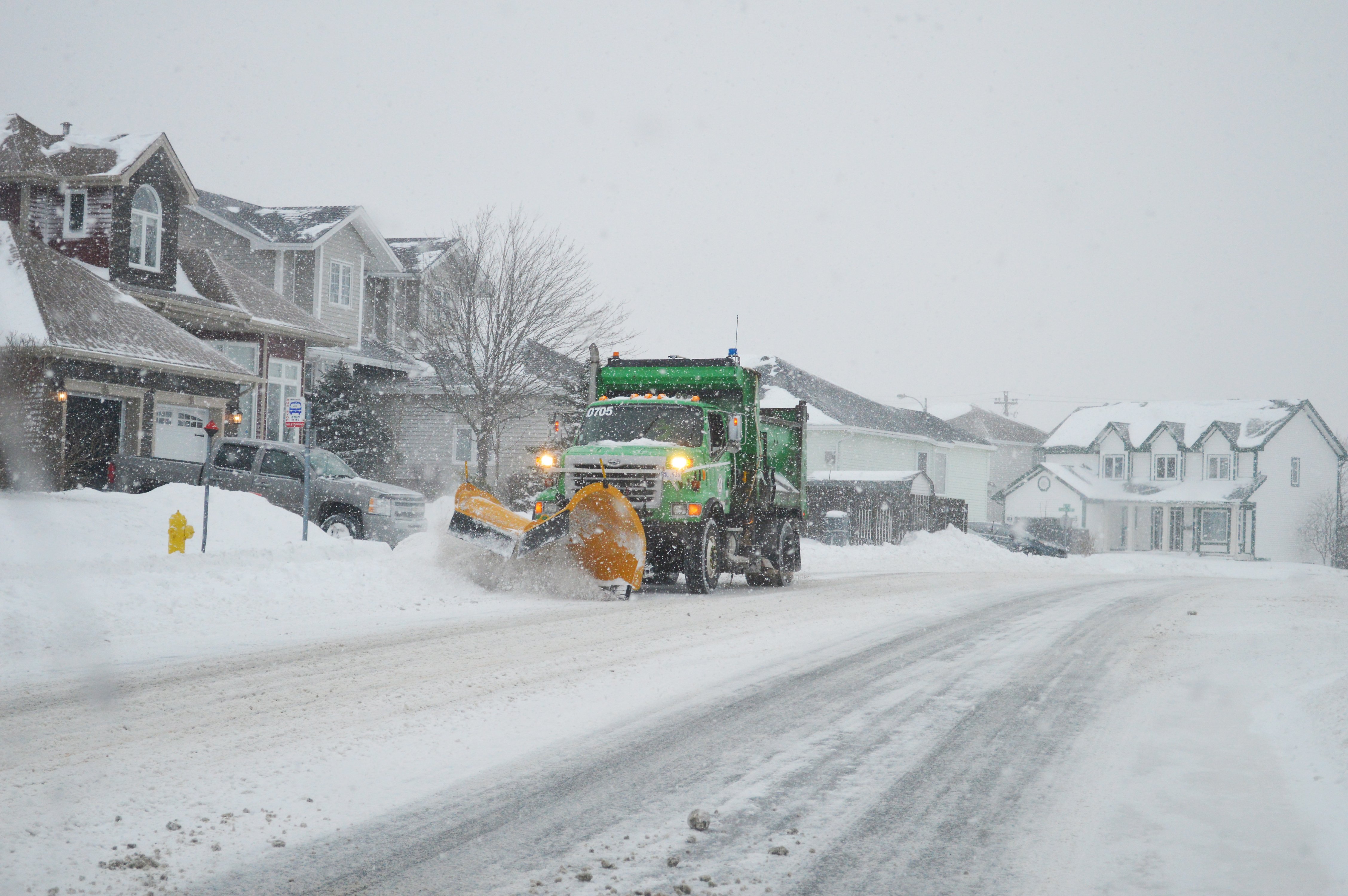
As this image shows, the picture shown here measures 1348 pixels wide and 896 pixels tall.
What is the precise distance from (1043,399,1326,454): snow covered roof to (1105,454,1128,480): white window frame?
94 cm

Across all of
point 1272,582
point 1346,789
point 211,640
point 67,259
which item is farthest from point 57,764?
point 1272,582

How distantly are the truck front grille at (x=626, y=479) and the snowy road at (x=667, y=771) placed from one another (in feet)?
16.2

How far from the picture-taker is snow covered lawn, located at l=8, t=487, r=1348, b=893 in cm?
478

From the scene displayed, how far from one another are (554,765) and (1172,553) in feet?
174

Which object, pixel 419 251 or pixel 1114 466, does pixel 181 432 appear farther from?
pixel 1114 466

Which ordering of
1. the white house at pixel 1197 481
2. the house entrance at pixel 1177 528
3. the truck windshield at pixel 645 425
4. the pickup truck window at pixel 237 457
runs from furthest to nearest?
1. the house entrance at pixel 1177 528
2. the white house at pixel 1197 481
3. the pickup truck window at pixel 237 457
4. the truck windshield at pixel 645 425

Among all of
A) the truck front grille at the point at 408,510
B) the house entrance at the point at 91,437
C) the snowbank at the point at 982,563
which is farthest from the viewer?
the snowbank at the point at 982,563

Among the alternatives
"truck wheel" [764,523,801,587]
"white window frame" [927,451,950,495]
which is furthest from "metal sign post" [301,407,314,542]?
"white window frame" [927,451,950,495]

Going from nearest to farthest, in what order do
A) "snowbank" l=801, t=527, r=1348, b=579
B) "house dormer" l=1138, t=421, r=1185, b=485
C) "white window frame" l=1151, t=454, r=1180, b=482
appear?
"snowbank" l=801, t=527, r=1348, b=579 < "house dormer" l=1138, t=421, r=1185, b=485 < "white window frame" l=1151, t=454, r=1180, b=482

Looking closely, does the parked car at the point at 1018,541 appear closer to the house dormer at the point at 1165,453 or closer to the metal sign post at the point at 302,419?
the house dormer at the point at 1165,453

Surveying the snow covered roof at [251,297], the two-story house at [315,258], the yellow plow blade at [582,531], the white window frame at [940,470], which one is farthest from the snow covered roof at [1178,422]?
the yellow plow blade at [582,531]

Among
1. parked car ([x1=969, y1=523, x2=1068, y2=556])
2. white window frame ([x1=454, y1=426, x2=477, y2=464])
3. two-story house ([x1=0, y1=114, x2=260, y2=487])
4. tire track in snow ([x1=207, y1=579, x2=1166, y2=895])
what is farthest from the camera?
parked car ([x1=969, y1=523, x2=1068, y2=556])

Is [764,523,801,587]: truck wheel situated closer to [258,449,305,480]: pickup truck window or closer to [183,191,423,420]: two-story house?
[258,449,305,480]: pickup truck window

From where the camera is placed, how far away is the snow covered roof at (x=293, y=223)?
33.4 meters
